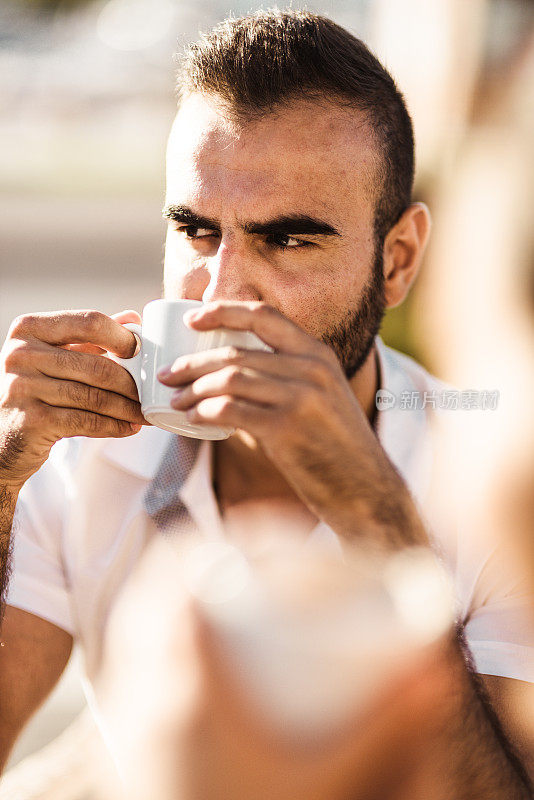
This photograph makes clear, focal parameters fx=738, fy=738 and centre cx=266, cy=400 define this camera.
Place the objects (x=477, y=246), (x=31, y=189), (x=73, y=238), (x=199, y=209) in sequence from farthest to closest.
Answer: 1. (x=73, y=238)
2. (x=31, y=189)
3. (x=477, y=246)
4. (x=199, y=209)

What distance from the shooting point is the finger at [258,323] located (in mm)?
740

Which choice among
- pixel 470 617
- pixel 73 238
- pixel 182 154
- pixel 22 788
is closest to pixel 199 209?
pixel 182 154

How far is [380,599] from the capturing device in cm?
123

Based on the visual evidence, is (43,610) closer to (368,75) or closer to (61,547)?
(61,547)

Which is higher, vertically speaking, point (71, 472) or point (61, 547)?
point (71, 472)

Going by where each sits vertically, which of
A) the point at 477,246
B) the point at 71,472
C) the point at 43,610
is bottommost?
the point at 43,610

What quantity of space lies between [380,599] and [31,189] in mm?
1144

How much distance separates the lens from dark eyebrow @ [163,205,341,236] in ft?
3.50

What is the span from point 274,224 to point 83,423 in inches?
15.7

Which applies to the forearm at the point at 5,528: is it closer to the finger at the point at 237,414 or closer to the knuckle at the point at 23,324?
the knuckle at the point at 23,324

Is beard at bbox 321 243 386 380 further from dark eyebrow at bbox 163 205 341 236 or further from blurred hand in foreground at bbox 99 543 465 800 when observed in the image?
blurred hand in foreground at bbox 99 543 465 800

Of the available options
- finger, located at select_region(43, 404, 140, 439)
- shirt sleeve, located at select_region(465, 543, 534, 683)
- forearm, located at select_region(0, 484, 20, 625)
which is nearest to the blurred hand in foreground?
shirt sleeve, located at select_region(465, 543, 534, 683)

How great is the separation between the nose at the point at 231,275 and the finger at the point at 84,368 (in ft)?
0.75

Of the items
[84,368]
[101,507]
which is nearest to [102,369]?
[84,368]
